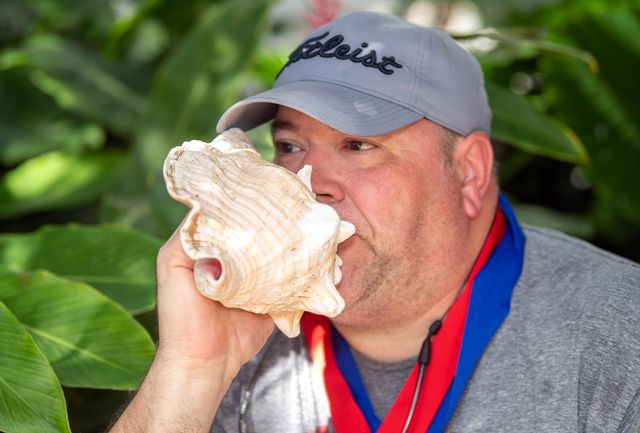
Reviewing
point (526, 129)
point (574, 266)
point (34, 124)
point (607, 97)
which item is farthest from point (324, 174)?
point (34, 124)

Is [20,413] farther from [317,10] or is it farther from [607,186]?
[607,186]

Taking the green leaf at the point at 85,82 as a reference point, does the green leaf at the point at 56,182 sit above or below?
below

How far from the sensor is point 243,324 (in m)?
1.56

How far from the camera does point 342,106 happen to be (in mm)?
1630

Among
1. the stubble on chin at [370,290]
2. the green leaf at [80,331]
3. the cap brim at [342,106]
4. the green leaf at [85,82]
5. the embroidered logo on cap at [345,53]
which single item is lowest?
the green leaf at [85,82]

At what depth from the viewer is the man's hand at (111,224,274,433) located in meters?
1.44

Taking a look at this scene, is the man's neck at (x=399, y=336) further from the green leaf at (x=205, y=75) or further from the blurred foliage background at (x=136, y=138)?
the green leaf at (x=205, y=75)

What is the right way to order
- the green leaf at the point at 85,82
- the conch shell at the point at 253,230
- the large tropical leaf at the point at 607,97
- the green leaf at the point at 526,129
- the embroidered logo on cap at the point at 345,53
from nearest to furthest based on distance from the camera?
the conch shell at the point at 253,230 → the embroidered logo on cap at the point at 345,53 → the green leaf at the point at 526,129 → the large tropical leaf at the point at 607,97 → the green leaf at the point at 85,82

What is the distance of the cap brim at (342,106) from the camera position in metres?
1.60

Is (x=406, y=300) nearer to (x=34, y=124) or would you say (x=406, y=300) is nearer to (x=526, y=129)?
(x=526, y=129)

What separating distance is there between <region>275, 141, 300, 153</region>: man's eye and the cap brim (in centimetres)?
8

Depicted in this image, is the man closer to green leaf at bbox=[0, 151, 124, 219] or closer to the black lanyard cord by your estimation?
the black lanyard cord

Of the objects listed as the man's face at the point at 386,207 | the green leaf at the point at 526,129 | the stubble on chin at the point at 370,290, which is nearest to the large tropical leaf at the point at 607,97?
the green leaf at the point at 526,129

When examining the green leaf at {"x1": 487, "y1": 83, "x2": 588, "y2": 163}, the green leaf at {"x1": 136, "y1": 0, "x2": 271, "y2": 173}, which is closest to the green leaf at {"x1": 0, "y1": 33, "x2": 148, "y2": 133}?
the green leaf at {"x1": 136, "y1": 0, "x2": 271, "y2": 173}
